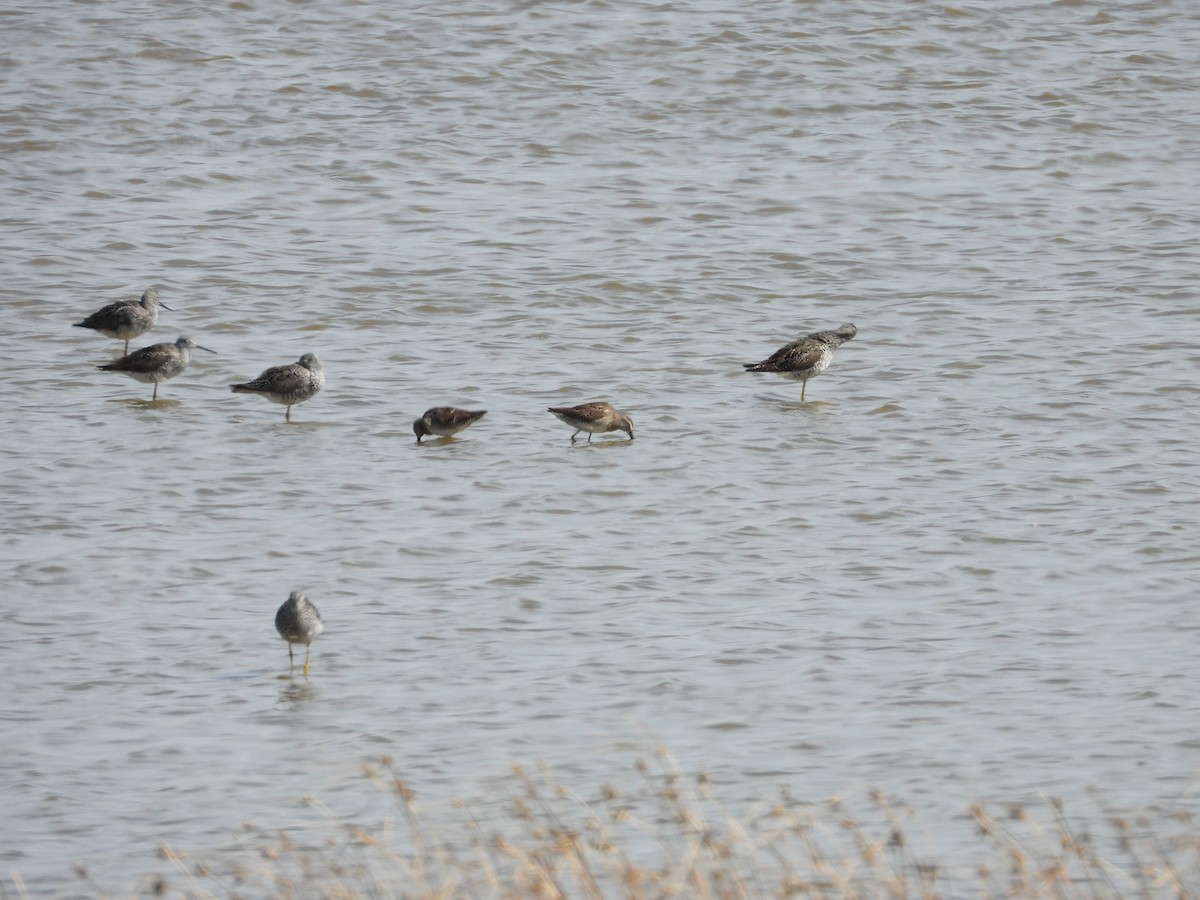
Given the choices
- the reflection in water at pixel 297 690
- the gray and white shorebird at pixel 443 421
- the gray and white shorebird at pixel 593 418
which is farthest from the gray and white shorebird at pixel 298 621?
the gray and white shorebird at pixel 593 418

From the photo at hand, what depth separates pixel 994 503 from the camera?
1251 centimetres

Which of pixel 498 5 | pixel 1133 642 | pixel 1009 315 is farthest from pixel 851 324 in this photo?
pixel 498 5

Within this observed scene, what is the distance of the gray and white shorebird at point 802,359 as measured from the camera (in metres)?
15.5

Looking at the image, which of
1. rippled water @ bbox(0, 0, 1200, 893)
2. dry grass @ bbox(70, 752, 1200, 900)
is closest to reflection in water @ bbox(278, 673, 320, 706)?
rippled water @ bbox(0, 0, 1200, 893)

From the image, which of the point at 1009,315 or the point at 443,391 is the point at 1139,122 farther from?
the point at 443,391

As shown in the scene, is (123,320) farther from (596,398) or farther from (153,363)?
(596,398)

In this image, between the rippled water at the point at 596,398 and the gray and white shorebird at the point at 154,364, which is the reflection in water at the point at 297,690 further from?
the gray and white shorebird at the point at 154,364

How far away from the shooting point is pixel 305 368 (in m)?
14.9

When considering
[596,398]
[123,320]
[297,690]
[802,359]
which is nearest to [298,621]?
[297,690]

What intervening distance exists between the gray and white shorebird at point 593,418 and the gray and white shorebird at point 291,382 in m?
2.11

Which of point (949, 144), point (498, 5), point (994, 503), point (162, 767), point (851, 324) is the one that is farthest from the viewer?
point (498, 5)

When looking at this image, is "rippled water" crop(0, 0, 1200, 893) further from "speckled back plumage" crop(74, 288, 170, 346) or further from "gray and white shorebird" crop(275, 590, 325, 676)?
"speckled back plumage" crop(74, 288, 170, 346)

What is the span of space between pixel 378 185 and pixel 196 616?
1247cm

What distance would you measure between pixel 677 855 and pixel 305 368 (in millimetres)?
8743
